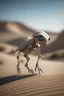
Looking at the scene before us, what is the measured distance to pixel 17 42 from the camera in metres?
74.6

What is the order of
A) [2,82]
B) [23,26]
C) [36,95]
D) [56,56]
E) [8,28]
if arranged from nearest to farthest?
[36,95], [2,82], [56,56], [8,28], [23,26]

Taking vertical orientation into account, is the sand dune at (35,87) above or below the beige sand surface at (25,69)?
below

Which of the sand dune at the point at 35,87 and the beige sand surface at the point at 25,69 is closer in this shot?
the sand dune at the point at 35,87

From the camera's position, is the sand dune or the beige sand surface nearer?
the sand dune

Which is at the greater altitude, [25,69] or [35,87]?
[25,69]

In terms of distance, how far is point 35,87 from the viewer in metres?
7.65

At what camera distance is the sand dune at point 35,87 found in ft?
23.1

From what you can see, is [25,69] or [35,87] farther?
[25,69]

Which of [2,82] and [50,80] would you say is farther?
[2,82]

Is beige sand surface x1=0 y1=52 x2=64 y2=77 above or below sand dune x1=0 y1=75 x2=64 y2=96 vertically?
above

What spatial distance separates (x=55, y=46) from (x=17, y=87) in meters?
37.3

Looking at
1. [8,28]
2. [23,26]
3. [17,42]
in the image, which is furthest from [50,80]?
[23,26]

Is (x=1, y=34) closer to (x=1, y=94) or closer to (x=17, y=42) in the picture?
(x=17, y=42)

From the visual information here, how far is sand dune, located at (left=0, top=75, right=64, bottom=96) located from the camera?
704cm
